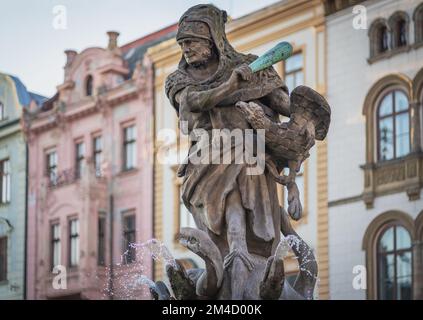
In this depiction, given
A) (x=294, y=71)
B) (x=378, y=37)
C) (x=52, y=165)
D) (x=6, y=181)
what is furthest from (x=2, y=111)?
(x=378, y=37)

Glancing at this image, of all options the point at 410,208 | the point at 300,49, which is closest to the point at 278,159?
the point at 410,208

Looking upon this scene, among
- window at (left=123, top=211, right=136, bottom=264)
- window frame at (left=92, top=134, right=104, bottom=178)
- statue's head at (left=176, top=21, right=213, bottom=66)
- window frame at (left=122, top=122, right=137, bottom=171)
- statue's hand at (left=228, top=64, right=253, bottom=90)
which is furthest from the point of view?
window frame at (left=92, top=134, right=104, bottom=178)

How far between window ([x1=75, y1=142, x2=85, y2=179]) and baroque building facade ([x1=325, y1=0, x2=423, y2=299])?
1232 cm

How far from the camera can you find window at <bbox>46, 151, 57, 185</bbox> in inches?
1775

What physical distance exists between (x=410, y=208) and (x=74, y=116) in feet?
53.5

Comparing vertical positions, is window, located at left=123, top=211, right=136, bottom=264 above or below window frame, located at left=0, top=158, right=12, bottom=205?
below

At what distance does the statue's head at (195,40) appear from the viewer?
32.3 feet

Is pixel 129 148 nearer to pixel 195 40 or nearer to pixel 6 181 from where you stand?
pixel 6 181

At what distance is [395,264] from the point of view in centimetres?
3122

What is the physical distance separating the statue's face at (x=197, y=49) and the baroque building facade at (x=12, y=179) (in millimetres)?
36308

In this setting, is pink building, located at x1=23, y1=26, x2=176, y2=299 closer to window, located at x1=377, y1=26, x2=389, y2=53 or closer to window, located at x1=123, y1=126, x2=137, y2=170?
window, located at x1=123, y1=126, x2=137, y2=170

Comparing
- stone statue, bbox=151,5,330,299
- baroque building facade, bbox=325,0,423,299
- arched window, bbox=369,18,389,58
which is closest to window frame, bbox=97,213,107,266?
baroque building facade, bbox=325,0,423,299

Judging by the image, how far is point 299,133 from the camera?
31.9 ft

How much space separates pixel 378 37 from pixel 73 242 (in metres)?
14.5
